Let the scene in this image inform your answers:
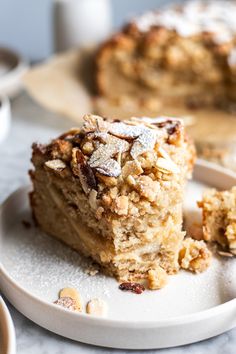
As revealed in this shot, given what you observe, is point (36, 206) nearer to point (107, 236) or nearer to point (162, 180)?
point (107, 236)

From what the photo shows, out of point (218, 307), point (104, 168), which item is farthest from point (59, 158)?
point (218, 307)

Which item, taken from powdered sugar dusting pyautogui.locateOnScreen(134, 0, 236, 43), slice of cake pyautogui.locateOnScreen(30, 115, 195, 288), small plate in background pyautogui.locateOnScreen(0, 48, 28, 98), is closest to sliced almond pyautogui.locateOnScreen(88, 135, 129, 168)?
slice of cake pyautogui.locateOnScreen(30, 115, 195, 288)

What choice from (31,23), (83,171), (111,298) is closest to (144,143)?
(83,171)

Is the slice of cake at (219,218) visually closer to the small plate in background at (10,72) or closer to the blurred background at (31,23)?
the small plate in background at (10,72)

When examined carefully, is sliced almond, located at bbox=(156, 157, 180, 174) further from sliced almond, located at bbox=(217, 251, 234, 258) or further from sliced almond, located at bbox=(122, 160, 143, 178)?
sliced almond, located at bbox=(217, 251, 234, 258)

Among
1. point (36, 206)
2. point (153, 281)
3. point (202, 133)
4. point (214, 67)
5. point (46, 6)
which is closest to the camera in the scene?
point (153, 281)

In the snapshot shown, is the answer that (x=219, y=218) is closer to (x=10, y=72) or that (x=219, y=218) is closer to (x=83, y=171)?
(x=83, y=171)
